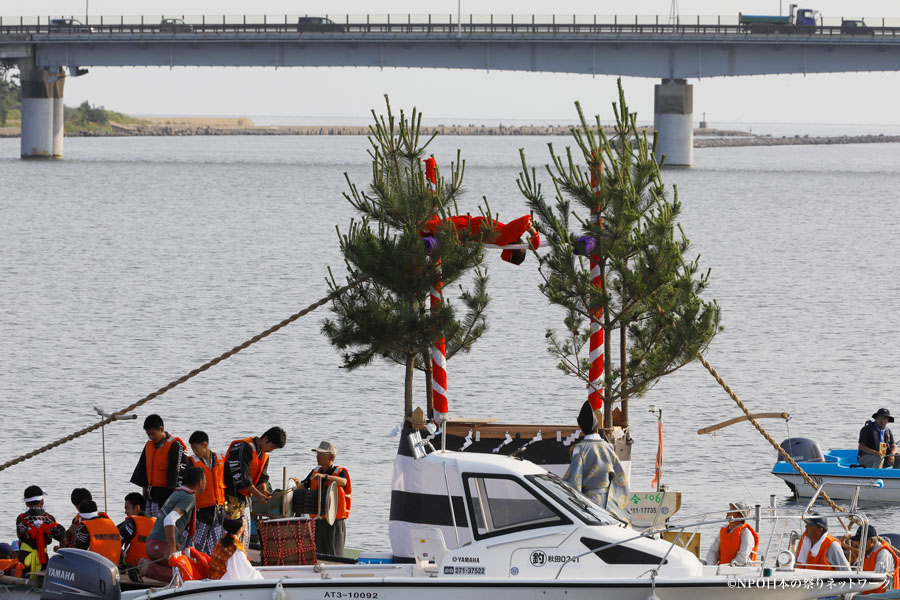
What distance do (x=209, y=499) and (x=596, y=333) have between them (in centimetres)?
583

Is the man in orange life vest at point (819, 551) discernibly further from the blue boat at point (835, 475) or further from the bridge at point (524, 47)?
the bridge at point (524, 47)

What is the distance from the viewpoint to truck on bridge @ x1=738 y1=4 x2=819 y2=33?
108875mm

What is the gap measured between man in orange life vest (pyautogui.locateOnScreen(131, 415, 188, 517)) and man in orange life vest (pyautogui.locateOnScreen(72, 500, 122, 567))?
3.18 feet

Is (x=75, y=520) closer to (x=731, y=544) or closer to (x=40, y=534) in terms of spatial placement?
(x=40, y=534)

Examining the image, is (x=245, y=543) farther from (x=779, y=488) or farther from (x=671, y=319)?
(x=779, y=488)

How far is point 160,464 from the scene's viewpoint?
651 inches

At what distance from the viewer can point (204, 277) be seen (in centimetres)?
6219

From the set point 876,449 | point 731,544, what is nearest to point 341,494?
point 731,544

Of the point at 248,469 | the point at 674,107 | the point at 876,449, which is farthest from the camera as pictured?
the point at 674,107

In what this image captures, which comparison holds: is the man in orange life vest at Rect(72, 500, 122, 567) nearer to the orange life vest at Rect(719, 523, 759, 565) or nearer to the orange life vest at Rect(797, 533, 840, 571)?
the orange life vest at Rect(719, 523, 759, 565)

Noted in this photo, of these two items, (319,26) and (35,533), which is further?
(319,26)

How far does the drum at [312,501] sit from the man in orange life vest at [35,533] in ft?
8.44

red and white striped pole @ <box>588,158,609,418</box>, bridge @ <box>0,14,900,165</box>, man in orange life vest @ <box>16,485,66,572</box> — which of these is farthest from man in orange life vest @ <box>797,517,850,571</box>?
bridge @ <box>0,14,900,165</box>

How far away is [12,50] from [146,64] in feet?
43.0
